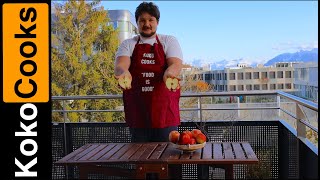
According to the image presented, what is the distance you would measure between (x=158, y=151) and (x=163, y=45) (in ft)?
3.48

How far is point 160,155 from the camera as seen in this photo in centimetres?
257

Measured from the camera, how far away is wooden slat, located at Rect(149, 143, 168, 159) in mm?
2546

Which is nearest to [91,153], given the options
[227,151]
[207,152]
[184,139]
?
[184,139]

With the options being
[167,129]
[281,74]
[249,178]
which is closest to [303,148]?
[249,178]

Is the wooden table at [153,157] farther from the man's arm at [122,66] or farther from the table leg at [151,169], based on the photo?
the man's arm at [122,66]

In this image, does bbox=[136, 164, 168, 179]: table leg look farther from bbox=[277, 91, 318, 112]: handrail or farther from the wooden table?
bbox=[277, 91, 318, 112]: handrail


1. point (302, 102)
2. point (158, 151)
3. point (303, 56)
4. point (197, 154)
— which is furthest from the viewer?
point (303, 56)

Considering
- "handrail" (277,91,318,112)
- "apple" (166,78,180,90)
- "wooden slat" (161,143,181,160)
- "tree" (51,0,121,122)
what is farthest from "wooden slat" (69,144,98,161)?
"tree" (51,0,121,122)

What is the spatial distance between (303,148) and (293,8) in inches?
112

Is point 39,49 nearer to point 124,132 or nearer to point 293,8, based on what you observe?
point 124,132

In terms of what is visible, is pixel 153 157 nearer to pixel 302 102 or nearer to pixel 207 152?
pixel 207 152

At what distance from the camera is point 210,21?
4.66m

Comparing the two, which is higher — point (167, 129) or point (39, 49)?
point (39, 49)

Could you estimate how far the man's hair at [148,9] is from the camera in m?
3.37
